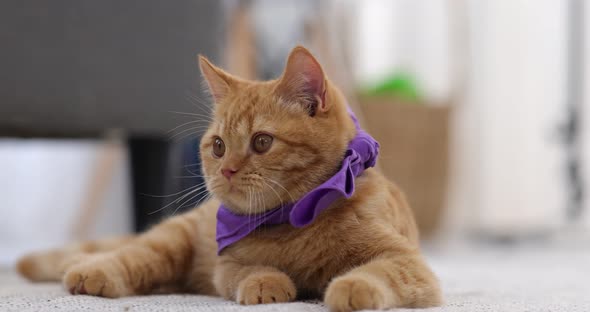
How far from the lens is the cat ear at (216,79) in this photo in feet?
4.20

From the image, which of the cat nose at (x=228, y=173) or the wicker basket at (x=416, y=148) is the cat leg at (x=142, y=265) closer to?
the cat nose at (x=228, y=173)

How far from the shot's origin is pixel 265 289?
1.01 metres

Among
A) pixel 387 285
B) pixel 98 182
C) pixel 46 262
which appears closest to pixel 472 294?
pixel 387 285

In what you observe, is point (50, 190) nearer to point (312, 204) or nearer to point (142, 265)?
point (142, 265)

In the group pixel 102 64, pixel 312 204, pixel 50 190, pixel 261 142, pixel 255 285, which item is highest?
pixel 102 64

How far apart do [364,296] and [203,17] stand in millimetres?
1359

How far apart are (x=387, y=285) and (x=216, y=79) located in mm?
573

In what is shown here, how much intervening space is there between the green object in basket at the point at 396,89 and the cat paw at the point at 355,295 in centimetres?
234

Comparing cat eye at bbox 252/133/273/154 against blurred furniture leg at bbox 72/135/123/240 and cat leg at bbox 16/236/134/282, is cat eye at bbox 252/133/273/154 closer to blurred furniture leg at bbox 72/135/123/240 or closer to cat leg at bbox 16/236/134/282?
cat leg at bbox 16/236/134/282

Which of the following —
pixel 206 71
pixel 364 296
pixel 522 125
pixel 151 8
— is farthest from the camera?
pixel 522 125

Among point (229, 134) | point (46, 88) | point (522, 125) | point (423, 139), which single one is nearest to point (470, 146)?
point (522, 125)

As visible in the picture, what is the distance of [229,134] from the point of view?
1.16 meters

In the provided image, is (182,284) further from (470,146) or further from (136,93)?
(470,146)

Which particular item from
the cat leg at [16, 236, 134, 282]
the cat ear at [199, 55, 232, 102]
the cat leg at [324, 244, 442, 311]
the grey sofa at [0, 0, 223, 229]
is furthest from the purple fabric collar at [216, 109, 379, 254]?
the grey sofa at [0, 0, 223, 229]
